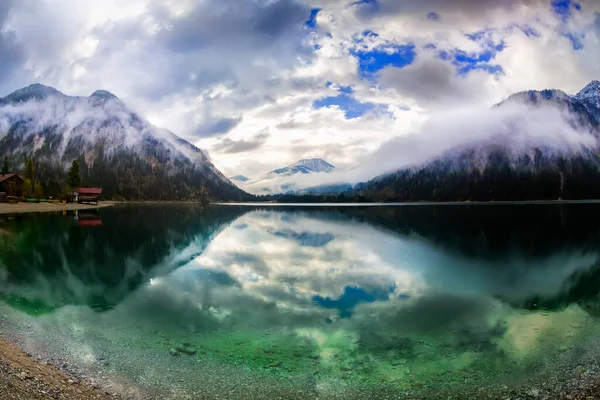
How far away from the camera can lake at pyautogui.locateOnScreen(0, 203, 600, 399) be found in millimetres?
16562

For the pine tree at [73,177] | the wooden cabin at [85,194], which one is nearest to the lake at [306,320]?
the wooden cabin at [85,194]

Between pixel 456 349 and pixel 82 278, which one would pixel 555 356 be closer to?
pixel 456 349

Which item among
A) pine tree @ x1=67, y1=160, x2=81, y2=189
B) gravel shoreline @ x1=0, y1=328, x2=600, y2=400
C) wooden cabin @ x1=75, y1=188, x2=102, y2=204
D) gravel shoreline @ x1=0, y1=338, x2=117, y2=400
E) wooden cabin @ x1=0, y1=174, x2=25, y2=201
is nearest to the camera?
gravel shoreline @ x1=0, y1=338, x2=117, y2=400

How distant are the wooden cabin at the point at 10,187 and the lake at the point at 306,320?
127 meters

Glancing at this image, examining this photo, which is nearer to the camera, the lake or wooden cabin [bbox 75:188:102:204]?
the lake

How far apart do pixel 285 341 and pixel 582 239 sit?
2708 inches

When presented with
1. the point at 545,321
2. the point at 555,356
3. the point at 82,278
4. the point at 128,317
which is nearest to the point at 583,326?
the point at 545,321

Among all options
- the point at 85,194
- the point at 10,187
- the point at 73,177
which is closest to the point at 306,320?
the point at 10,187

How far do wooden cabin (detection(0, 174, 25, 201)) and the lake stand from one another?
12658 cm

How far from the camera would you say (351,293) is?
31.5 m

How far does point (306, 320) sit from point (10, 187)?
173120 millimetres

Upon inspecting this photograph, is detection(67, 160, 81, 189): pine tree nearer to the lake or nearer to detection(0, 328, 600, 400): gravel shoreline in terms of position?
the lake

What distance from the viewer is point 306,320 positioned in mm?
24359

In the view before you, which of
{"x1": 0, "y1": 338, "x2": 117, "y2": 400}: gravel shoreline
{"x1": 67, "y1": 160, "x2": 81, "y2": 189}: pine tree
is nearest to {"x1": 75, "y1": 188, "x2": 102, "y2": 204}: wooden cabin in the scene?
{"x1": 67, "y1": 160, "x2": 81, "y2": 189}: pine tree
